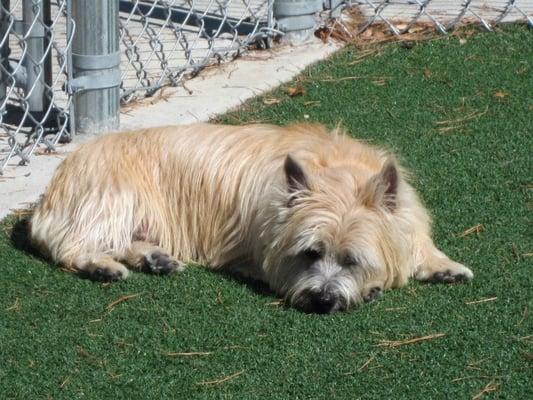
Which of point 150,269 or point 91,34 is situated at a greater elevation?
point 91,34

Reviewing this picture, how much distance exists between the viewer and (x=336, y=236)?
527 cm

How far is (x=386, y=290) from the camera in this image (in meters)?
5.50

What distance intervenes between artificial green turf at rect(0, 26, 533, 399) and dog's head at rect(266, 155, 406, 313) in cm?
11

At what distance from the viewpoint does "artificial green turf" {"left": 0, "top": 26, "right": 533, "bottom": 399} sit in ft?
15.5

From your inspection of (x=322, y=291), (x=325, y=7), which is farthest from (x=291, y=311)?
(x=325, y=7)

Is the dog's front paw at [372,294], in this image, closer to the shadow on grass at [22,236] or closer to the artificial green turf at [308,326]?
the artificial green turf at [308,326]

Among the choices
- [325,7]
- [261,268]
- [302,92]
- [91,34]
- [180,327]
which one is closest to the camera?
[180,327]

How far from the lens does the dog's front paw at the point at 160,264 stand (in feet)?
18.9

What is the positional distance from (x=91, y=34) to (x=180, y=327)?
245cm

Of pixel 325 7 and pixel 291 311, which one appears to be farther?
pixel 325 7

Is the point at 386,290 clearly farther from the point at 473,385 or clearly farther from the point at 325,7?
the point at 325,7

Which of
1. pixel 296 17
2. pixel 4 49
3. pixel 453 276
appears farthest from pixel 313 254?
pixel 296 17

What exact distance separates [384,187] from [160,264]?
48.2 inches

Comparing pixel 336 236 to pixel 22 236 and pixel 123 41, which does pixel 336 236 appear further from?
pixel 123 41
